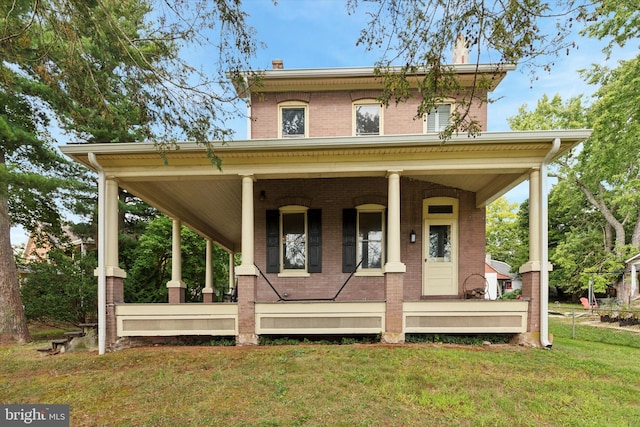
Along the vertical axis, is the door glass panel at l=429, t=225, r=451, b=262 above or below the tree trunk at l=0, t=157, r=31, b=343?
above

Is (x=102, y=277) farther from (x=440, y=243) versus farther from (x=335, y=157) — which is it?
(x=440, y=243)

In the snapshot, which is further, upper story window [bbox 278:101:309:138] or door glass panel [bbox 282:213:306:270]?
upper story window [bbox 278:101:309:138]

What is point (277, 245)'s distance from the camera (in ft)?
25.9

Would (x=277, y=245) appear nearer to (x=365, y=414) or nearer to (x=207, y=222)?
(x=207, y=222)

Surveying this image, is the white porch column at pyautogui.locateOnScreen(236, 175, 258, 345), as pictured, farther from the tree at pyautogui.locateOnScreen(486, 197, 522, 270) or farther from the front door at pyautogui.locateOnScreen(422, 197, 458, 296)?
the tree at pyautogui.locateOnScreen(486, 197, 522, 270)

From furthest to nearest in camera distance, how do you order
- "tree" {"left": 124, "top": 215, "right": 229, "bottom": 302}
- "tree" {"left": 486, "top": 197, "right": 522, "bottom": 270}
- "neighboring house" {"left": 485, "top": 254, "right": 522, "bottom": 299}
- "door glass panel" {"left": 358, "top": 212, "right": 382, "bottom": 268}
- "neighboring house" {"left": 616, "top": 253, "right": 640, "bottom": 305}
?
1. "tree" {"left": 486, "top": 197, "right": 522, "bottom": 270}
2. "neighboring house" {"left": 485, "top": 254, "right": 522, "bottom": 299}
3. "neighboring house" {"left": 616, "top": 253, "right": 640, "bottom": 305}
4. "tree" {"left": 124, "top": 215, "right": 229, "bottom": 302}
5. "door glass panel" {"left": 358, "top": 212, "right": 382, "bottom": 268}

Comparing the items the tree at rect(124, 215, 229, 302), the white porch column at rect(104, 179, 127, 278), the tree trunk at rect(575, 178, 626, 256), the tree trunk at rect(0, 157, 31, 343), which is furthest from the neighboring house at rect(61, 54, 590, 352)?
the tree trunk at rect(575, 178, 626, 256)

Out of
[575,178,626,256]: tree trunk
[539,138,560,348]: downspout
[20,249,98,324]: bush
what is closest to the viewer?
[539,138,560,348]: downspout

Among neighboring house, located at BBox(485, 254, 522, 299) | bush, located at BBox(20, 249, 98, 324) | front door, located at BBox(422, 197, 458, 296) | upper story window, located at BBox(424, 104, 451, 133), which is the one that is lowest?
neighboring house, located at BBox(485, 254, 522, 299)

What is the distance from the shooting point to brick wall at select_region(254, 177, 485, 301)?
7.82 m

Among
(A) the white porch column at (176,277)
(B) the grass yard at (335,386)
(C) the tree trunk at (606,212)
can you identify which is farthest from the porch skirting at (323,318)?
(C) the tree trunk at (606,212)

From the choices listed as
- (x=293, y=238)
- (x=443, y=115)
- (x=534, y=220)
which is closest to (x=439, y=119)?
(x=443, y=115)

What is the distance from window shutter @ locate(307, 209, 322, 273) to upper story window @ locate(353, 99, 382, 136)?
2.56 m

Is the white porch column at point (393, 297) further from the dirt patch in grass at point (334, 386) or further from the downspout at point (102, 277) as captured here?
the downspout at point (102, 277)
